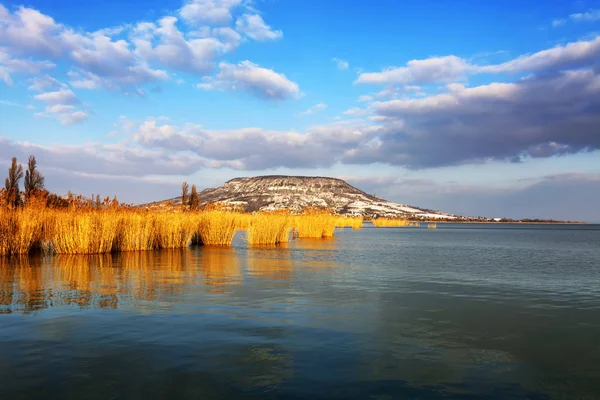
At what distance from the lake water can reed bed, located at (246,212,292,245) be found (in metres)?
15.9

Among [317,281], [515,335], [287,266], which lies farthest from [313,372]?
[287,266]

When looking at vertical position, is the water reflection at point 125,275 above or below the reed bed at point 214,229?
below

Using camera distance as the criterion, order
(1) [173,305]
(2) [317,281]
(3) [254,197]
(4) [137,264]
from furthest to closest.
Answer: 1. (3) [254,197]
2. (4) [137,264]
3. (2) [317,281]
4. (1) [173,305]

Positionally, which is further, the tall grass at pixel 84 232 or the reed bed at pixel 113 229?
the tall grass at pixel 84 232

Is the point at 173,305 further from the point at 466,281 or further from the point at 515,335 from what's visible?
the point at 466,281

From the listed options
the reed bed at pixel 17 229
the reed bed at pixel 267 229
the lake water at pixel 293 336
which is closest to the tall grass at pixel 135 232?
the reed bed at pixel 17 229

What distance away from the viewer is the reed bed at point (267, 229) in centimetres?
3271

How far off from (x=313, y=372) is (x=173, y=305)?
216 inches

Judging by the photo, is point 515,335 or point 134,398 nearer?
point 134,398

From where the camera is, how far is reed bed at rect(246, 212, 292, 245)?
32706 millimetres

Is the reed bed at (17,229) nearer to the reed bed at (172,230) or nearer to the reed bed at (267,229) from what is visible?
the reed bed at (172,230)

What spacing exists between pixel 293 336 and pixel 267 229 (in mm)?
25196

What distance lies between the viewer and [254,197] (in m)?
164

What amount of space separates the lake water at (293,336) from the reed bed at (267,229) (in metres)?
15.9
